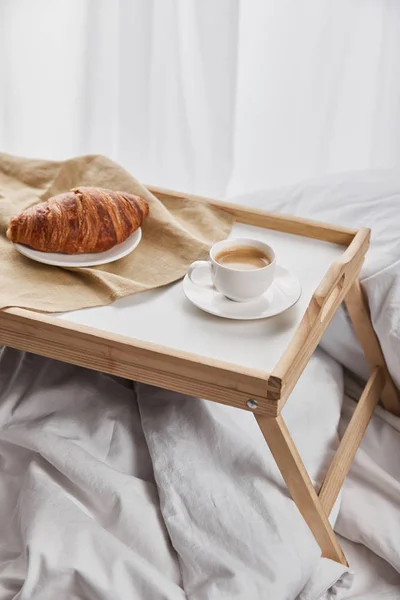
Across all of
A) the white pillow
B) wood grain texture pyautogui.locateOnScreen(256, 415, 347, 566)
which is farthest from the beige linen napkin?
wood grain texture pyautogui.locateOnScreen(256, 415, 347, 566)

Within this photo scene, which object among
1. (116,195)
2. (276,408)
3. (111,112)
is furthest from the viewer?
(111,112)

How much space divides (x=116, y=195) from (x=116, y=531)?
18.5 inches

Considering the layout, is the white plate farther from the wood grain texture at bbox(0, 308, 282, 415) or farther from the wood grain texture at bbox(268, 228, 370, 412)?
the wood grain texture at bbox(268, 228, 370, 412)

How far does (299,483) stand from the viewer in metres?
1.04

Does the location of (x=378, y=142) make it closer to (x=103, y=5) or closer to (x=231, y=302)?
(x=103, y=5)

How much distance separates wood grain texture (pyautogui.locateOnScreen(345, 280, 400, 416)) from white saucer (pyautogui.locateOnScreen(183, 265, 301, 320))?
18 centimetres

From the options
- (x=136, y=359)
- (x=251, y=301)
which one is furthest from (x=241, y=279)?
(x=136, y=359)

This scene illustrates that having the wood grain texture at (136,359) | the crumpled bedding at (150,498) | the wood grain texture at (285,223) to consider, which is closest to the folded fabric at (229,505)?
the crumpled bedding at (150,498)

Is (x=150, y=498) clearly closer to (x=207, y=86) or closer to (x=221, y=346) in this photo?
(x=221, y=346)

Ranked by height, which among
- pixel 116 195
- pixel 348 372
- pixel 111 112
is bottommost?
pixel 348 372

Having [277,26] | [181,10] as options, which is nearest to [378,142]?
[277,26]

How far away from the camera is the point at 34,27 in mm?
2027

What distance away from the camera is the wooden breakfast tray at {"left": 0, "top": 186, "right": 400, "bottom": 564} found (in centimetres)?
→ 96

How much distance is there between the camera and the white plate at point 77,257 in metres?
1.15
